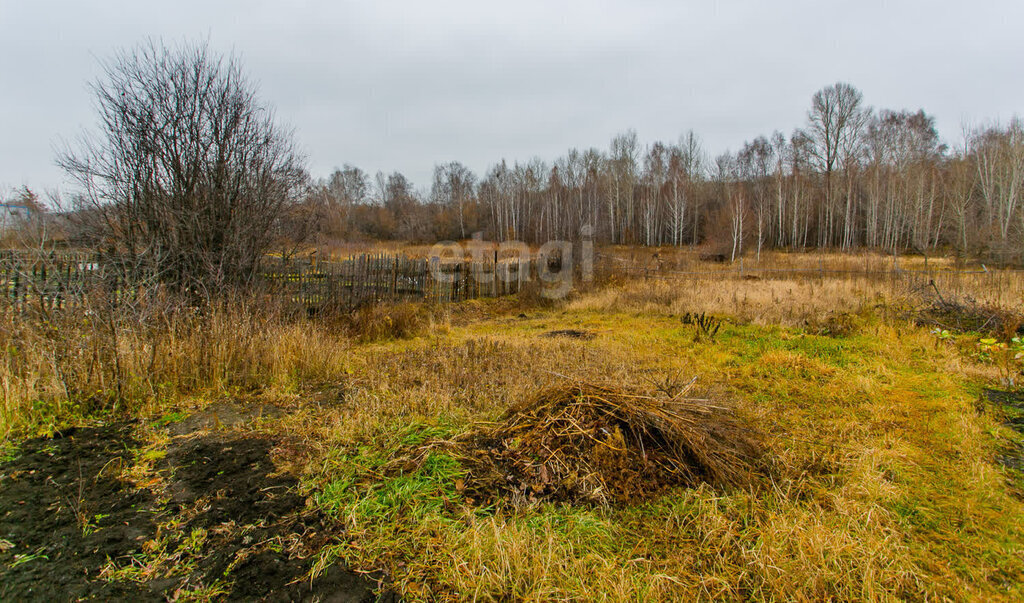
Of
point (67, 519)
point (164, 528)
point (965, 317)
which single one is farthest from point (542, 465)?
point (965, 317)

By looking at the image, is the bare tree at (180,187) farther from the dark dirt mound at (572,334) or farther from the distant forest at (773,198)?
the distant forest at (773,198)

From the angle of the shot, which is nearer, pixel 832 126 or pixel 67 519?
pixel 67 519

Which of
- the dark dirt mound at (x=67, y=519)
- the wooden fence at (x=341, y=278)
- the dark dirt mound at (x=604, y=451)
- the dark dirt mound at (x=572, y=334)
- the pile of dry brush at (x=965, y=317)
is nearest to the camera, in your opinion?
the dark dirt mound at (x=67, y=519)

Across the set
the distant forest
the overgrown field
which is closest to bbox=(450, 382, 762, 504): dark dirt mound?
the overgrown field

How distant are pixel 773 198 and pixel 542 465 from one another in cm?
4553

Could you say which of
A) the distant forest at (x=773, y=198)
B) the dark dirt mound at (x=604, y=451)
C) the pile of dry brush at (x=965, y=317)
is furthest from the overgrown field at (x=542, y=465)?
the distant forest at (x=773, y=198)

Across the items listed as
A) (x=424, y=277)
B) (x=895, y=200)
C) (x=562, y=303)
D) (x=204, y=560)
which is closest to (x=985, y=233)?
(x=895, y=200)

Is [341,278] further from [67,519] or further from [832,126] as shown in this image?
[832,126]

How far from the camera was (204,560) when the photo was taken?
7.48 ft

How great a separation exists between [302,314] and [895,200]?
42.4 m

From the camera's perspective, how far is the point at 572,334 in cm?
902

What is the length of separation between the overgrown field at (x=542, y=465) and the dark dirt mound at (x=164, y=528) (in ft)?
0.08

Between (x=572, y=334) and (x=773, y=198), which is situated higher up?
(x=773, y=198)

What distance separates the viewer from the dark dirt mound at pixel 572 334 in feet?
28.5
